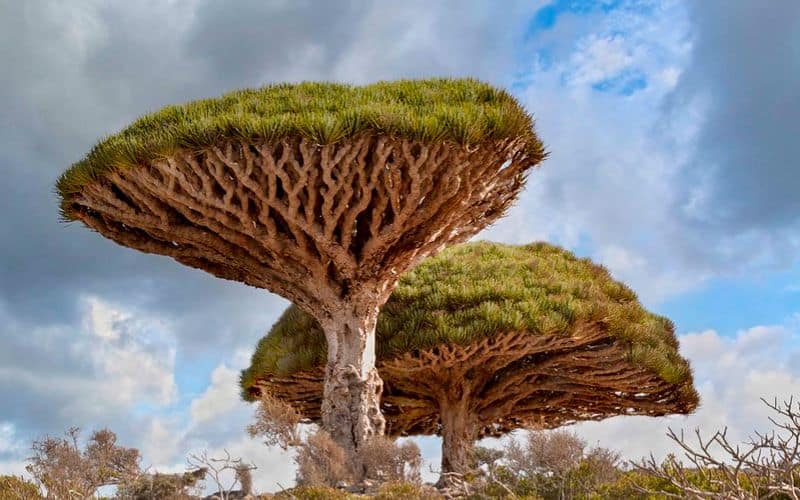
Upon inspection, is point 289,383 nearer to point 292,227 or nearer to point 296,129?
point 292,227

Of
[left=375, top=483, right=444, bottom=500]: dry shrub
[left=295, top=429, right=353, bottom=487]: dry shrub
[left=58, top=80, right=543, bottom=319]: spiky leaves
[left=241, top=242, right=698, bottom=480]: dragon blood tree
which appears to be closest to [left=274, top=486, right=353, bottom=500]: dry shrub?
[left=375, top=483, right=444, bottom=500]: dry shrub

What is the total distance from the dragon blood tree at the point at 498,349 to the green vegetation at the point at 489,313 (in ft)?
0.08

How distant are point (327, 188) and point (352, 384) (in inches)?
107

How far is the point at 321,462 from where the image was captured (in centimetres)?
989

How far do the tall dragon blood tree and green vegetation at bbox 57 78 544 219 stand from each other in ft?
0.06

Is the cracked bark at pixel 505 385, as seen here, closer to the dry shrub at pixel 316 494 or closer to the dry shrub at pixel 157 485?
the dry shrub at pixel 157 485

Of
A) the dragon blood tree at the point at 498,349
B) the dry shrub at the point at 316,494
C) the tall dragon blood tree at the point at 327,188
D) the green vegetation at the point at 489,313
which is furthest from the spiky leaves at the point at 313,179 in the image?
the dry shrub at the point at 316,494

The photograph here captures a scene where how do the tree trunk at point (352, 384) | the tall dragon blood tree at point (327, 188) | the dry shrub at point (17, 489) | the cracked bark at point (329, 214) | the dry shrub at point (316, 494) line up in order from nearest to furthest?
the dry shrub at point (316, 494), the tall dragon blood tree at point (327, 188), the cracked bark at point (329, 214), the tree trunk at point (352, 384), the dry shrub at point (17, 489)

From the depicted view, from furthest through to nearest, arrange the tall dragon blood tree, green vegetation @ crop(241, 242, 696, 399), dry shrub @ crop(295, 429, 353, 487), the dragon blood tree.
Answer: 1. the dragon blood tree
2. green vegetation @ crop(241, 242, 696, 399)
3. dry shrub @ crop(295, 429, 353, 487)
4. the tall dragon blood tree

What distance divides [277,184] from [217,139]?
0.91m

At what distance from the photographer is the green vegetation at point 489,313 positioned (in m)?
13.3

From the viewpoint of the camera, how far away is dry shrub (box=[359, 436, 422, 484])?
10039mm

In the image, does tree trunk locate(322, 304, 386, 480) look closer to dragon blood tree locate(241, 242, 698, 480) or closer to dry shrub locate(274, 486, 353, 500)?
dry shrub locate(274, 486, 353, 500)

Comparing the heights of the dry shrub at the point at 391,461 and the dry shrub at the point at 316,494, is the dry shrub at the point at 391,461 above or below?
above
